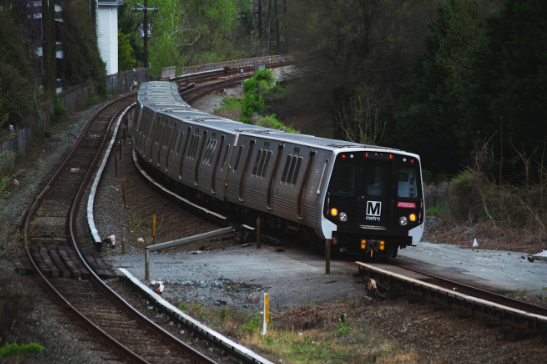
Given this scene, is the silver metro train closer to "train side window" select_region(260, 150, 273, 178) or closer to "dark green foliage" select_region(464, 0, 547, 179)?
"train side window" select_region(260, 150, 273, 178)

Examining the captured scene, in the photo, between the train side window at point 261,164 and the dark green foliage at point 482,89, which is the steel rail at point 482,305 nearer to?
the train side window at point 261,164

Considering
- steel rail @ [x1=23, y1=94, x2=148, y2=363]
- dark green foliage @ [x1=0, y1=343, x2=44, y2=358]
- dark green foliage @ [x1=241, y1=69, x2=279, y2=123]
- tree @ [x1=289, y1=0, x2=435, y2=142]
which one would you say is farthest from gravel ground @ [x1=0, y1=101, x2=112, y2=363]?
dark green foliage @ [x1=241, y1=69, x2=279, y2=123]

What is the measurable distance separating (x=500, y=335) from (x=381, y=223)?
5.89 m

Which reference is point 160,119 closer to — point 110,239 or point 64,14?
point 110,239

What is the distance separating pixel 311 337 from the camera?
38.0 feet

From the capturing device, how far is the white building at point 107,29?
70562 millimetres

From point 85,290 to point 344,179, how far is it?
18.5 feet

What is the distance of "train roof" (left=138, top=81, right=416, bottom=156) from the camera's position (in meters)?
17.5

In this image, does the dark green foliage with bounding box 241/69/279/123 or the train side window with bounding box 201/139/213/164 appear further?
the dark green foliage with bounding box 241/69/279/123

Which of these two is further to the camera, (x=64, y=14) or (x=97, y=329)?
(x=64, y=14)

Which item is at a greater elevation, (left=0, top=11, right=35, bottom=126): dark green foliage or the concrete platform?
(left=0, top=11, right=35, bottom=126): dark green foliage

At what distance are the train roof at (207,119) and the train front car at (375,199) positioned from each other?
431 mm

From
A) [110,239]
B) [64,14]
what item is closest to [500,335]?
[110,239]

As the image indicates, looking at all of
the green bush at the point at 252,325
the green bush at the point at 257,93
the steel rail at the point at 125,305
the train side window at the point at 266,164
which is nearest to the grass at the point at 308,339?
the green bush at the point at 252,325
